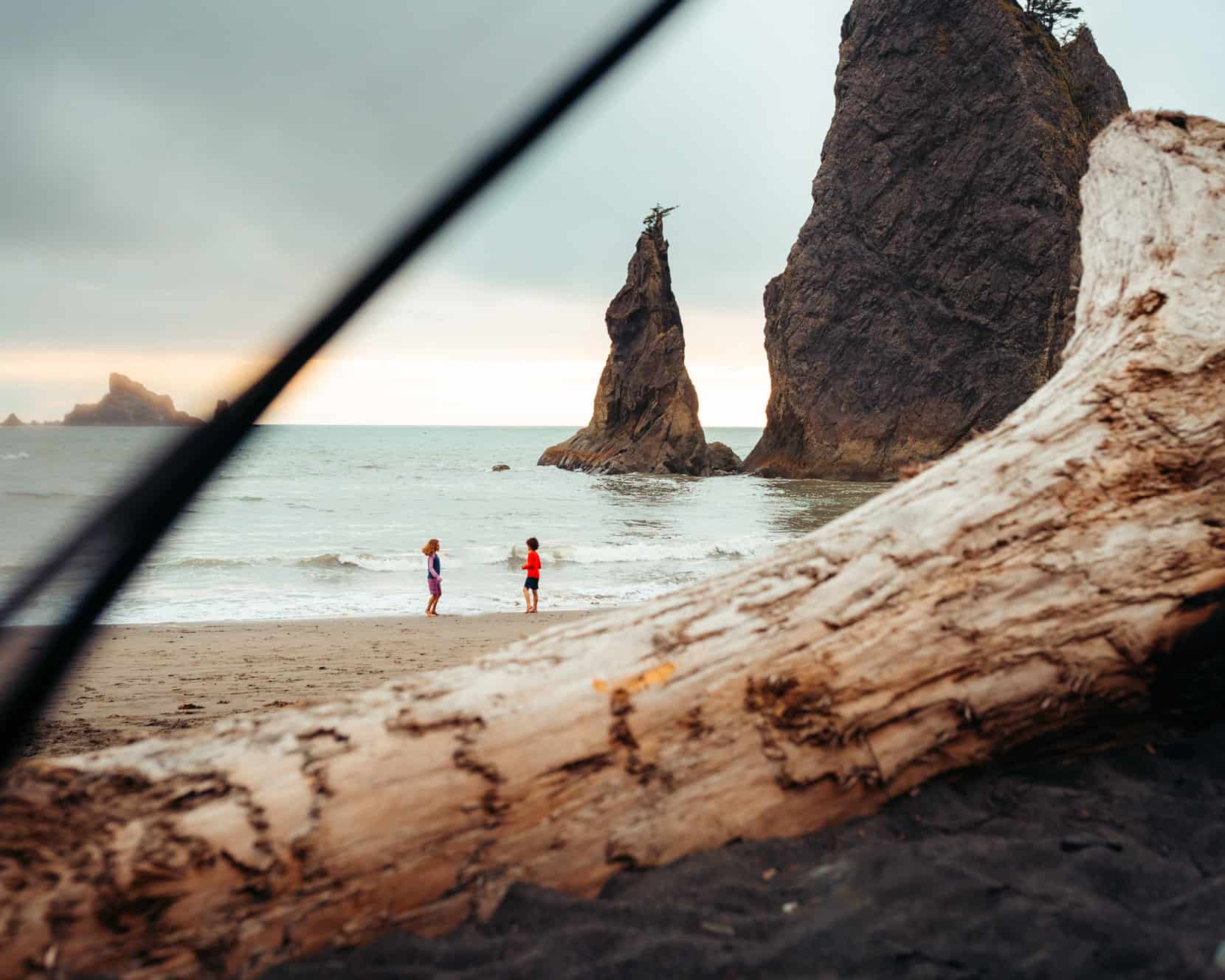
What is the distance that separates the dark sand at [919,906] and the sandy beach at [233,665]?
233 cm

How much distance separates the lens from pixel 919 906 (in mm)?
1629

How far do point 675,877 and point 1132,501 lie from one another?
1701 millimetres

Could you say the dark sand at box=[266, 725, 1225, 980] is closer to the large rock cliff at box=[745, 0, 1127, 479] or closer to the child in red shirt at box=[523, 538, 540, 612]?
the child in red shirt at box=[523, 538, 540, 612]

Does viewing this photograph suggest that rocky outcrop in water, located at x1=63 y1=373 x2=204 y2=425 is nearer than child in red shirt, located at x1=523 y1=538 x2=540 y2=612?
Yes

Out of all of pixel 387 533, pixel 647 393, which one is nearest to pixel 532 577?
pixel 387 533

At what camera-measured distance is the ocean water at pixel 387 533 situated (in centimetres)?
1138

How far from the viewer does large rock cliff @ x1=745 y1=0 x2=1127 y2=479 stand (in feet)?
129

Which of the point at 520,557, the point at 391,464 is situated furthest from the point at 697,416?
the point at 520,557

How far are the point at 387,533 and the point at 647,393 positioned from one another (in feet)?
105

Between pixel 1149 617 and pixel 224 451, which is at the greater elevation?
pixel 224 451

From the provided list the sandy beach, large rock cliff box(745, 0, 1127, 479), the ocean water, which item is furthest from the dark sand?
large rock cliff box(745, 0, 1127, 479)

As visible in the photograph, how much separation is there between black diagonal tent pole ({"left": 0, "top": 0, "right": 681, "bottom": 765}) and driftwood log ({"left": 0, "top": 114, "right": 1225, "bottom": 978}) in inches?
33.1

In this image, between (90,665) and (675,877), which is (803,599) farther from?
(90,665)

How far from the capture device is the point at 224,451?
8.71 feet
